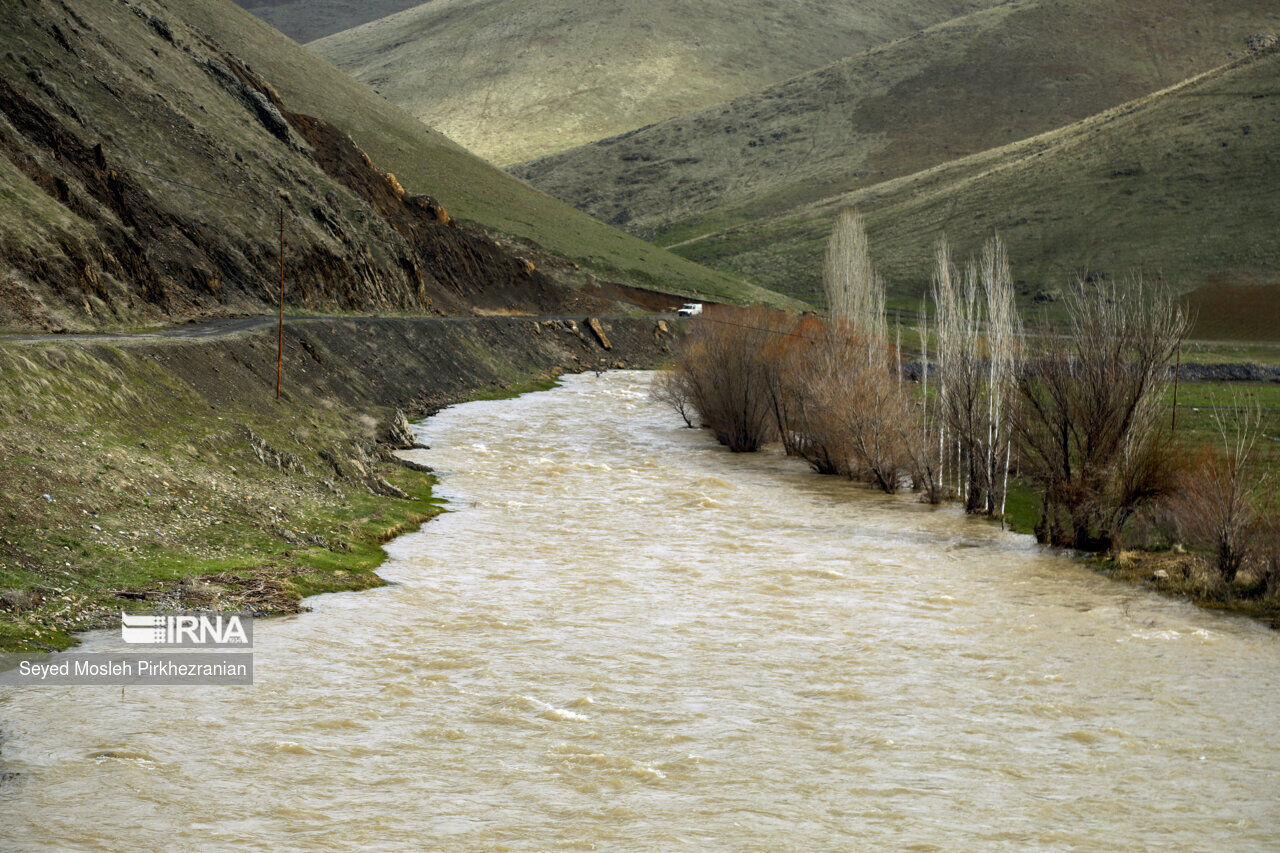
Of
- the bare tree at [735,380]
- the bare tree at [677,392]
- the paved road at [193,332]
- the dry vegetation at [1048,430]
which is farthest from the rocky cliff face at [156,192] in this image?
the dry vegetation at [1048,430]

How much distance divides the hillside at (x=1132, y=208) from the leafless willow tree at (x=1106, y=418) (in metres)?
76.0

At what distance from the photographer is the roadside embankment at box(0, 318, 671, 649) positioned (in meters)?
19.5

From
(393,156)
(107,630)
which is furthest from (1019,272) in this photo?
(107,630)

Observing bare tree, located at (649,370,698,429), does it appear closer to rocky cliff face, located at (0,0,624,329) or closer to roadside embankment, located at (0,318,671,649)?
roadside embankment, located at (0,318,671,649)

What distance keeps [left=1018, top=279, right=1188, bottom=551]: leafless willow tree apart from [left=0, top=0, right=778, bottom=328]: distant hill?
105 ft

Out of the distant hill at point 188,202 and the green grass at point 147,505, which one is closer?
the green grass at point 147,505

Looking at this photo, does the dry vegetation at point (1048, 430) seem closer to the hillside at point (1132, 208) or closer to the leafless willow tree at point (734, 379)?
the leafless willow tree at point (734, 379)

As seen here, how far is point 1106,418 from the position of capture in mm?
28078

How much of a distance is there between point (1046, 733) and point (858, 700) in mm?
2889

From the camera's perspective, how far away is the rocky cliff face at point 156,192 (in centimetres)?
4125

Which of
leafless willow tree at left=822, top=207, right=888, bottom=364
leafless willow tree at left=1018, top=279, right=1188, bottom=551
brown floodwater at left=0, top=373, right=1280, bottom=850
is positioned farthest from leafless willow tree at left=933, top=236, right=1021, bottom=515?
leafless willow tree at left=822, top=207, right=888, bottom=364

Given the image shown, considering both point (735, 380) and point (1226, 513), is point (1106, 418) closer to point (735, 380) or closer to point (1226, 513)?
point (1226, 513)

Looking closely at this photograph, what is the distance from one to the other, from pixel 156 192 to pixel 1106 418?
4452cm

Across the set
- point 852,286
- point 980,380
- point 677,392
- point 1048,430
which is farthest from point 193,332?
point 1048,430
